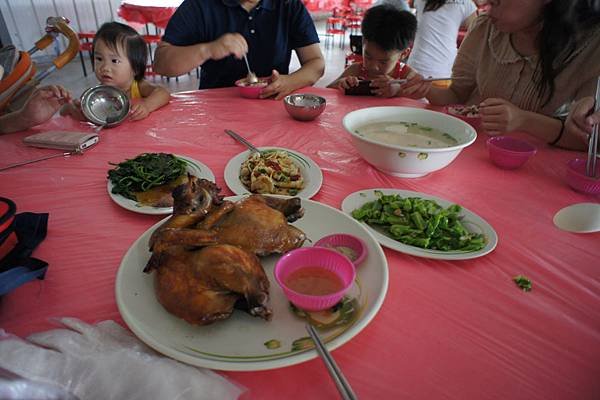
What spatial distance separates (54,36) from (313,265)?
95.9 inches

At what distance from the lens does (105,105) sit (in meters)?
2.05

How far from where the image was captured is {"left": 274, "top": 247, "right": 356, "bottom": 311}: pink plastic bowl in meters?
0.82

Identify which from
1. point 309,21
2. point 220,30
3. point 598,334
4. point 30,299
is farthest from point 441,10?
point 30,299

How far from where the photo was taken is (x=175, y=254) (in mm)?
858

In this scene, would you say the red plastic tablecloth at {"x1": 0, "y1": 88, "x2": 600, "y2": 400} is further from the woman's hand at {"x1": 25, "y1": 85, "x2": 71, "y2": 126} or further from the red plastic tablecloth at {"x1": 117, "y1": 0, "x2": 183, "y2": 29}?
the red plastic tablecloth at {"x1": 117, "y1": 0, "x2": 183, "y2": 29}

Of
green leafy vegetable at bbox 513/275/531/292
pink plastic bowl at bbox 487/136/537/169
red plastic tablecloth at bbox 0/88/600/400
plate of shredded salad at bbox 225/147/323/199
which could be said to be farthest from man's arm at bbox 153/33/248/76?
green leafy vegetable at bbox 513/275/531/292

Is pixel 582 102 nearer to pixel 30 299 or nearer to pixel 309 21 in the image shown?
pixel 309 21

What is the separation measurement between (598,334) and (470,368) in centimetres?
38

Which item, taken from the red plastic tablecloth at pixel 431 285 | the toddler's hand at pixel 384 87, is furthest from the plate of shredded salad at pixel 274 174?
the toddler's hand at pixel 384 87

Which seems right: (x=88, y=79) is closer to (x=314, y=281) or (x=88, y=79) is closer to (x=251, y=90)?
(x=251, y=90)

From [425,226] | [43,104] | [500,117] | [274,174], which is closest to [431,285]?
[425,226]

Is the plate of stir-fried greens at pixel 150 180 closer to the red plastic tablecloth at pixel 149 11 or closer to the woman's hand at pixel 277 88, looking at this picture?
the woman's hand at pixel 277 88

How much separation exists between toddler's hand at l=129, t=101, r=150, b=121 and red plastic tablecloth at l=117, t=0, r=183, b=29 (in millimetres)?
5088

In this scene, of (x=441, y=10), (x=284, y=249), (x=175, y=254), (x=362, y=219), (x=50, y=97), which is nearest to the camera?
(x=175, y=254)
